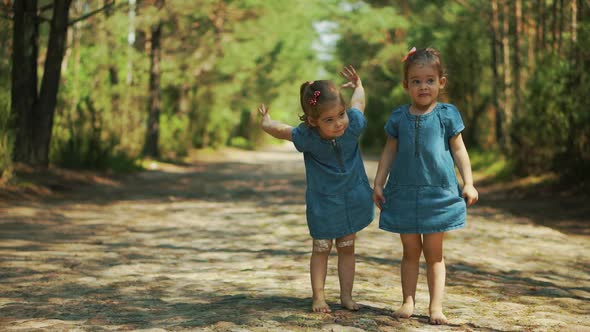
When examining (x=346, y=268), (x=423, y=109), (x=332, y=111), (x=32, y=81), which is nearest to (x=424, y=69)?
(x=423, y=109)

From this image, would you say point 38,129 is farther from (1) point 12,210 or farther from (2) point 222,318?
(2) point 222,318

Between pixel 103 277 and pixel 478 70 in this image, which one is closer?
pixel 103 277

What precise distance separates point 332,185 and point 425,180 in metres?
0.58

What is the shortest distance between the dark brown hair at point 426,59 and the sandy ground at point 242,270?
58.3 inches

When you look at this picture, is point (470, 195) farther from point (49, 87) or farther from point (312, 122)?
point (49, 87)

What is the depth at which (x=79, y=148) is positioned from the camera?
52.7 feet

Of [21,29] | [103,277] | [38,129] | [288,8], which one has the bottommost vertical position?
[103,277]

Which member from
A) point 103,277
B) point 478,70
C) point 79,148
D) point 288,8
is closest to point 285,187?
point 79,148

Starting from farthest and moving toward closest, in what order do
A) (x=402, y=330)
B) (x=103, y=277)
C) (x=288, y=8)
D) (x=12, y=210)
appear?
(x=288, y=8) → (x=12, y=210) → (x=103, y=277) → (x=402, y=330)

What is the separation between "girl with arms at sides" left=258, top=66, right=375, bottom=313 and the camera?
4562 millimetres

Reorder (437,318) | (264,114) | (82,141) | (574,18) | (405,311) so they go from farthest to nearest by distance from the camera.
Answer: (82,141)
(574,18)
(264,114)
(405,311)
(437,318)

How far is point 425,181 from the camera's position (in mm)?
4391

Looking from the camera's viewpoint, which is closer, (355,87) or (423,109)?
(423,109)

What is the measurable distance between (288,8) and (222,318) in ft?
96.4
